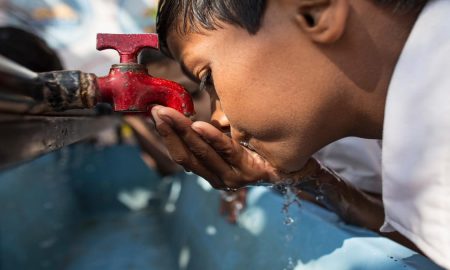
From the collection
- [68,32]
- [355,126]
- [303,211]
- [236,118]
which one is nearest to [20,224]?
[303,211]

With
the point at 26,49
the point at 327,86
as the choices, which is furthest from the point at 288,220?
the point at 26,49

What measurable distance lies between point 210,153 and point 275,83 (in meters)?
0.17

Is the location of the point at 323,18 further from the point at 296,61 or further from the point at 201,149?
the point at 201,149

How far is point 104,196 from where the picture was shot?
8.82 ft

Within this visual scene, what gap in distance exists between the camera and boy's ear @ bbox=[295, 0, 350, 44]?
0.60m

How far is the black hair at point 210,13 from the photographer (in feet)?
2.10

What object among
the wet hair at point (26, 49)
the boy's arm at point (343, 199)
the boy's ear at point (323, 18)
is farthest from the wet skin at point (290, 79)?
the wet hair at point (26, 49)

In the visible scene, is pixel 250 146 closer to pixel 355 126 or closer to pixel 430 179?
pixel 355 126

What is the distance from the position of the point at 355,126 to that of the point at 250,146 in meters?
0.18

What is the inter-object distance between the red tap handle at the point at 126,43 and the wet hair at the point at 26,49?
1.84 ft

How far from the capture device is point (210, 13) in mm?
707

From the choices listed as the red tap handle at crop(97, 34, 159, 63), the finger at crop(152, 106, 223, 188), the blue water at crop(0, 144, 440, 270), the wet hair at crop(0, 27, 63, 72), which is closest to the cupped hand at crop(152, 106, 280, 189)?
the finger at crop(152, 106, 223, 188)

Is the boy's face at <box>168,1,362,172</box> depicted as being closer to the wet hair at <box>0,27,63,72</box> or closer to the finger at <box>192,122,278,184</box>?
the finger at <box>192,122,278,184</box>

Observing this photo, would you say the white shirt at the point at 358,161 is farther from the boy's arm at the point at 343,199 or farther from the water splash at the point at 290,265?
the water splash at the point at 290,265
